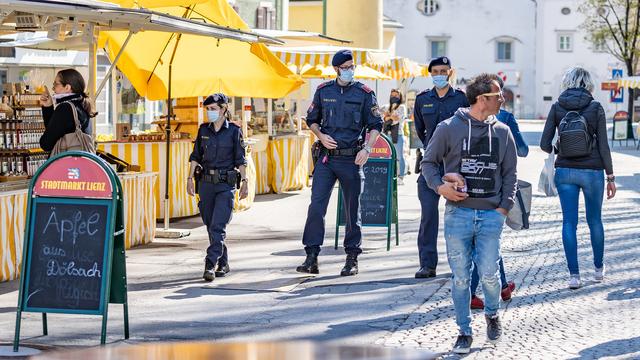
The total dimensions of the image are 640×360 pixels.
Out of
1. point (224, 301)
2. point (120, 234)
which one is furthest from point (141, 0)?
point (120, 234)

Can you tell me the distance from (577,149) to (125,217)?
5003 millimetres

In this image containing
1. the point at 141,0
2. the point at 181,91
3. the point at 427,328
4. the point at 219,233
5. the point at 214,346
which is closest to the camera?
the point at 214,346

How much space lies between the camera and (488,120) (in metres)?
7.77

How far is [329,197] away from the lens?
11195 millimetres

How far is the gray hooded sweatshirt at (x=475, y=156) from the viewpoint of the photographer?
766cm

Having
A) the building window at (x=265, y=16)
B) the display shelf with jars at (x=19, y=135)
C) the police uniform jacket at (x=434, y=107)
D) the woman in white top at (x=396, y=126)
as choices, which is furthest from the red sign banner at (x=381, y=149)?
the building window at (x=265, y=16)

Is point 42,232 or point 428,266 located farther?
point 428,266

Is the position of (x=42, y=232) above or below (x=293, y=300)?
A: above

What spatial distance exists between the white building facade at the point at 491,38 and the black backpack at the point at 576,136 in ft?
282

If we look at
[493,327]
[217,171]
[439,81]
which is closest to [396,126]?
[439,81]

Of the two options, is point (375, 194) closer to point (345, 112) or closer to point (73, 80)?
point (345, 112)

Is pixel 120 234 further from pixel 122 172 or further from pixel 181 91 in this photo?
pixel 181 91

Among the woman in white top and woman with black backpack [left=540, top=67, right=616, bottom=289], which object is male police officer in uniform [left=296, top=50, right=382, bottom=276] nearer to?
woman with black backpack [left=540, top=67, right=616, bottom=289]

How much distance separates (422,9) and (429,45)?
9.60ft
